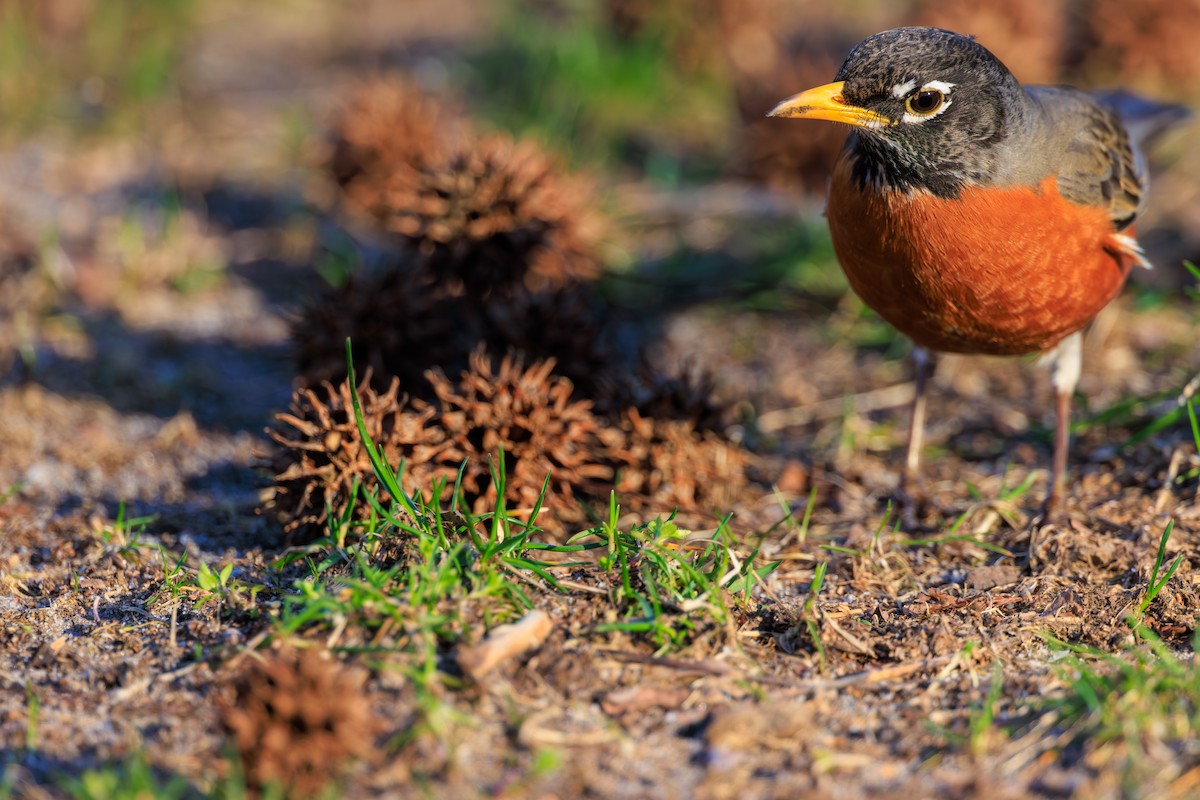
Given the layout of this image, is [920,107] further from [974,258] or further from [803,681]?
[803,681]

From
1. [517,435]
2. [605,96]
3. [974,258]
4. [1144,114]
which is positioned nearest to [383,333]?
[517,435]

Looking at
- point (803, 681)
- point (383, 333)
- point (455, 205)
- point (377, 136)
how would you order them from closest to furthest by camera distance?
point (803, 681) → point (383, 333) → point (455, 205) → point (377, 136)

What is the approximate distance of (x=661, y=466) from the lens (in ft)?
17.1

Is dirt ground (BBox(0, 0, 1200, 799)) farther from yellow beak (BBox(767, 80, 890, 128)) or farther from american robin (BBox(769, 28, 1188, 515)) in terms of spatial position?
yellow beak (BBox(767, 80, 890, 128))

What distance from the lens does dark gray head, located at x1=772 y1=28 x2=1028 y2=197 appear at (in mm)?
4598

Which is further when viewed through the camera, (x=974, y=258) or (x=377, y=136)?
(x=377, y=136)

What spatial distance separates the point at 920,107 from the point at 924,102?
0.02 metres

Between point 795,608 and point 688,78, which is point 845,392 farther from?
point 688,78

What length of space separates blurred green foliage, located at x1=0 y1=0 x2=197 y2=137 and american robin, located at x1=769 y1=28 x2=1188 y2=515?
5888 millimetres

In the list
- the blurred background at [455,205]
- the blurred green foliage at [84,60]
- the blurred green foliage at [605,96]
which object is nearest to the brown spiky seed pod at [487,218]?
the blurred background at [455,205]

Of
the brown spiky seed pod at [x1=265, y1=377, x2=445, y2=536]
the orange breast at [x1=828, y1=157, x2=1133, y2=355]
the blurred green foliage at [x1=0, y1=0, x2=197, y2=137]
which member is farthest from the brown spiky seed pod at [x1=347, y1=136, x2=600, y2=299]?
the blurred green foliage at [x1=0, y1=0, x2=197, y2=137]

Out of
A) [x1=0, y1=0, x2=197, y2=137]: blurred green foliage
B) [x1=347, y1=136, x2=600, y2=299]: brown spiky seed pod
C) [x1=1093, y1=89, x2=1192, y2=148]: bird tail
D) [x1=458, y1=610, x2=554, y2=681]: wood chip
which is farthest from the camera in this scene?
[x1=0, y1=0, x2=197, y2=137]: blurred green foliage

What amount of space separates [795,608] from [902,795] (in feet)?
3.50

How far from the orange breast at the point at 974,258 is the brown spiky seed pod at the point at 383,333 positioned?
6.52 feet
